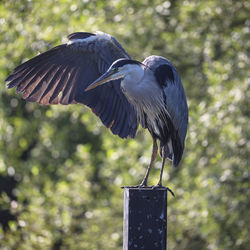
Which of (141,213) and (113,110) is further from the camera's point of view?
(113,110)

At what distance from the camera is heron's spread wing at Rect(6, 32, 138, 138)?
3.60m

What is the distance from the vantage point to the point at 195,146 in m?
5.69

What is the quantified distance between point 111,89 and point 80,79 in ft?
0.73

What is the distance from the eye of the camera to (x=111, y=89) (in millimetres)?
3742

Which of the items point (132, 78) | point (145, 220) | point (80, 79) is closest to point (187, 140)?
point (80, 79)

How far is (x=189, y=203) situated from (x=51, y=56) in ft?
8.35

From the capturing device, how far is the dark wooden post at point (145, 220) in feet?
8.25

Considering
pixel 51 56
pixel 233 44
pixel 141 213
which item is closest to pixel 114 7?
pixel 233 44

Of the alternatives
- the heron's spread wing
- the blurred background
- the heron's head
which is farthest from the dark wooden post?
the blurred background

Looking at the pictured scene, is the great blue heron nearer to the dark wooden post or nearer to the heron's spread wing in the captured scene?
the heron's spread wing

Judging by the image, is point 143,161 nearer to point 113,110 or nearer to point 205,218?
point 205,218

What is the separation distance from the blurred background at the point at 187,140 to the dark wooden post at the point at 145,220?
8.81 ft

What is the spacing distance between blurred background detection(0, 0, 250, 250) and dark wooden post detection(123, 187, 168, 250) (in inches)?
106

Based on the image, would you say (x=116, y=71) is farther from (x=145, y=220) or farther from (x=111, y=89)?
A: (x=145, y=220)
